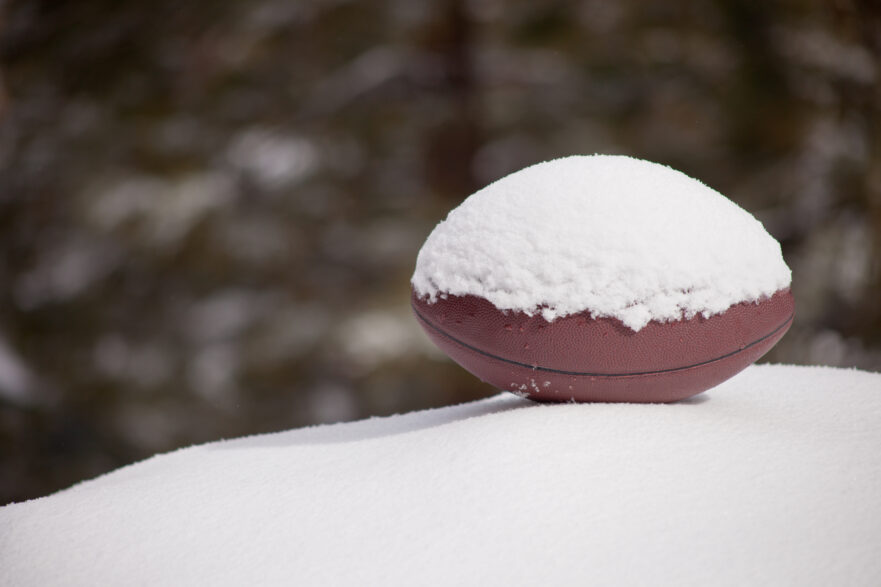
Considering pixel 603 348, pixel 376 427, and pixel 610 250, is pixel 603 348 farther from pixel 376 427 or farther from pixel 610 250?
pixel 376 427

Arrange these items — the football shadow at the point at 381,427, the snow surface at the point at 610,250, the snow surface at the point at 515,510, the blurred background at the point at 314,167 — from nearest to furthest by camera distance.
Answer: the snow surface at the point at 515,510
the snow surface at the point at 610,250
the football shadow at the point at 381,427
the blurred background at the point at 314,167

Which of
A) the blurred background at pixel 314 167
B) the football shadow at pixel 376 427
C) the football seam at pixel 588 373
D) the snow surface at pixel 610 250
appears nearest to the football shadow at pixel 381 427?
the football shadow at pixel 376 427

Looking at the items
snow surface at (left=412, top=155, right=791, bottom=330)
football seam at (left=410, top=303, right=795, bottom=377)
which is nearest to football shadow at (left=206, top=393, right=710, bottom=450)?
football seam at (left=410, top=303, right=795, bottom=377)

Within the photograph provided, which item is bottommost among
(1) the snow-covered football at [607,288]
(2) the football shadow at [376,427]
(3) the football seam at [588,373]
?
(2) the football shadow at [376,427]

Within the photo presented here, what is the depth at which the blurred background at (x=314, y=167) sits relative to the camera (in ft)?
11.9

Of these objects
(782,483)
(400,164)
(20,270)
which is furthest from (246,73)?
(782,483)

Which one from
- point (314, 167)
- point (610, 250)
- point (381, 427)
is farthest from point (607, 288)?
point (314, 167)

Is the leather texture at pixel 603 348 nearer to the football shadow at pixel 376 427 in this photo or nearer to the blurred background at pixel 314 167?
the football shadow at pixel 376 427

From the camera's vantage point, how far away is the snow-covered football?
1229 mm

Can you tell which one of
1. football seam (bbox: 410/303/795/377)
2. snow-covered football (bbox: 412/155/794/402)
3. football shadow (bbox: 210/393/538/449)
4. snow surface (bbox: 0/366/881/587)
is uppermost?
snow-covered football (bbox: 412/155/794/402)

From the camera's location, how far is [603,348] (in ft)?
4.08

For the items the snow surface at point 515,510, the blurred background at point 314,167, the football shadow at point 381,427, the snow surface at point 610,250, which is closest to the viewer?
the snow surface at point 515,510

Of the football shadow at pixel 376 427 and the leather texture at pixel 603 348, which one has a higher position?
the leather texture at pixel 603 348

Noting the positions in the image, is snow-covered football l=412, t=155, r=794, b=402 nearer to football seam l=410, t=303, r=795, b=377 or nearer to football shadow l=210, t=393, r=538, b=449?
football seam l=410, t=303, r=795, b=377
